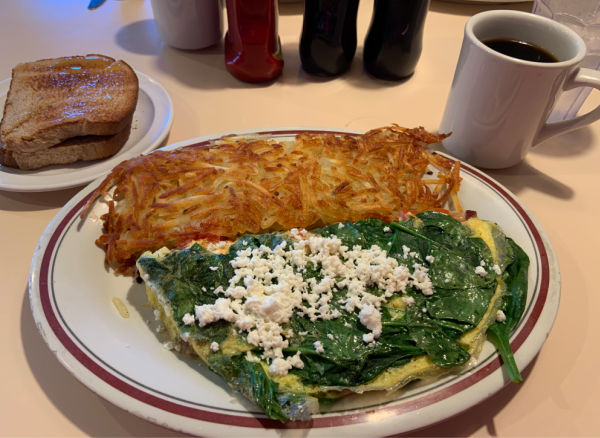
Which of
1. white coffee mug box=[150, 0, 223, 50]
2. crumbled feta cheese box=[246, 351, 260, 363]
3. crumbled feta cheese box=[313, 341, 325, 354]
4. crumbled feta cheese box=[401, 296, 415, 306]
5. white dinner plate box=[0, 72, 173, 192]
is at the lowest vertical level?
white dinner plate box=[0, 72, 173, 192]

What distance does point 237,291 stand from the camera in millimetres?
1295

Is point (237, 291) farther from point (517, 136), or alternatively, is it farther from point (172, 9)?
point (172, 9)

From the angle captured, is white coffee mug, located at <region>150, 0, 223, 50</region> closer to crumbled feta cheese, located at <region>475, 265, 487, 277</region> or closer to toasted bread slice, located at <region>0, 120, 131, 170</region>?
toasted bread slice, located at <region>0, 120, 131, 170</region>

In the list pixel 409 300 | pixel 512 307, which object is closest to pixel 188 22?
pixel 409 300

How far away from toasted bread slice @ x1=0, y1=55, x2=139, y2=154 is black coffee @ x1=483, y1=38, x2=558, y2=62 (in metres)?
1.77

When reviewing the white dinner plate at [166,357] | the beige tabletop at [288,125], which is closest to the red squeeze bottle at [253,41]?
the beige tabletop at [288,125]

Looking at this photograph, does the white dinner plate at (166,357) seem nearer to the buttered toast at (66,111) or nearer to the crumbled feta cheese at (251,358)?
the crumbled feta cheese at (251,358)

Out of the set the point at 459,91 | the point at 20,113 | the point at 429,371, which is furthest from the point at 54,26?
the point at 429,371

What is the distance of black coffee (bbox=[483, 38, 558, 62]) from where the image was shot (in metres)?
1.98

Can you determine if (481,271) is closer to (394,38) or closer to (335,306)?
(335,306)

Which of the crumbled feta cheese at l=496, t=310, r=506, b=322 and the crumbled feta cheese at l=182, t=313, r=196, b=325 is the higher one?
the crumbled feta cheese at l=496, t=310, r=506, b=322

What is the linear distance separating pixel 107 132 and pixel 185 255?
0.97 meters

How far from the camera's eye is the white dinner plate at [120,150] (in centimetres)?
190

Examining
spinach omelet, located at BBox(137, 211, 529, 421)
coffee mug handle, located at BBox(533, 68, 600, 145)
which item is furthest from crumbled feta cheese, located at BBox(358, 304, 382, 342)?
coffee mug handle, located at BBox(533, 68, 600, 145)
